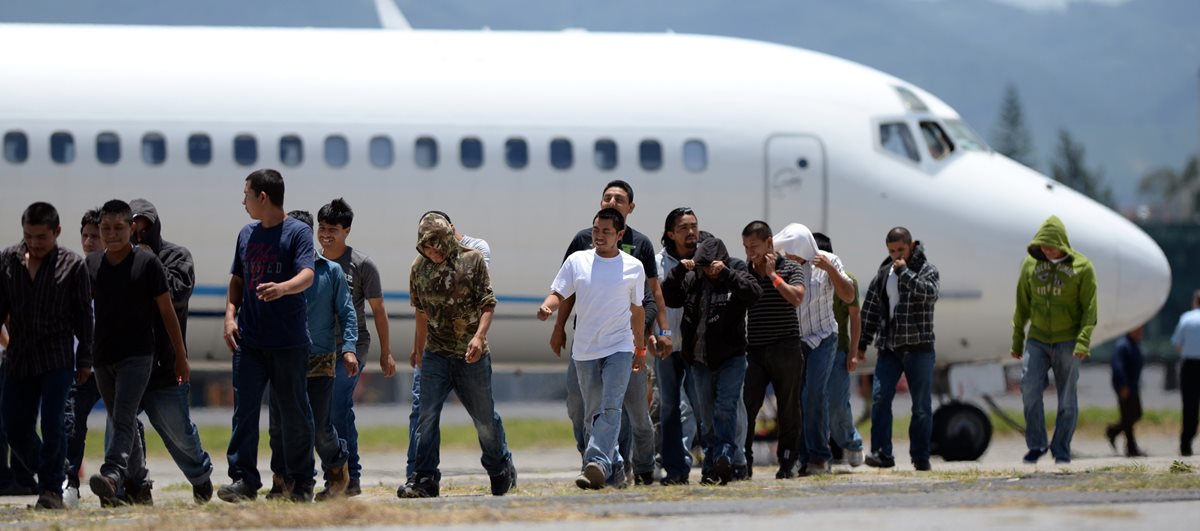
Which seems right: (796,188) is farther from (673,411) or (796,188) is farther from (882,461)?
(673,411)

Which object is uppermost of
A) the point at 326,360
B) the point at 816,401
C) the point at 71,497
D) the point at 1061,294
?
the point at 1061,294

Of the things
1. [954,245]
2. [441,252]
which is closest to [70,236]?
[441,252]

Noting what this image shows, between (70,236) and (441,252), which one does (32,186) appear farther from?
(441,252)

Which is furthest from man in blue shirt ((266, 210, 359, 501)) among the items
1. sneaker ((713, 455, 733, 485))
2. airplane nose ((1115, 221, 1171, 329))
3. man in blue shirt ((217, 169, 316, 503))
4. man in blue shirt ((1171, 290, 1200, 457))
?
man in blue shirt ((1171, 290, 1200, 457))

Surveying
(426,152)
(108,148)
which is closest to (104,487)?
(108,148)

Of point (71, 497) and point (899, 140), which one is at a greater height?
point (899, 140)

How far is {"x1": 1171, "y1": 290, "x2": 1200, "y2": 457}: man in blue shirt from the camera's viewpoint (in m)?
15.5

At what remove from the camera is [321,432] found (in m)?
9.59

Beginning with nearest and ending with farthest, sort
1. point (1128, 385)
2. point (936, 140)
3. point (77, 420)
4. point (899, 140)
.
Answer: point (77, 420) → point (899, 140) → point (936, 140) → point (1128, 385)

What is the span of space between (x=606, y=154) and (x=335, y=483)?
20.3ft

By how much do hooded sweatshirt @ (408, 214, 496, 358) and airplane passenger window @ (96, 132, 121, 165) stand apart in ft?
20.3

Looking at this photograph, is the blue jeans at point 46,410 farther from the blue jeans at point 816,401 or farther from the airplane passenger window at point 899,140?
the airplane passenger window at point 899,140

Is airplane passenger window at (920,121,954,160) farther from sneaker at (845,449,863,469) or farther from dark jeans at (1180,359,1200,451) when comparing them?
sneaker at (845,449,863,469)

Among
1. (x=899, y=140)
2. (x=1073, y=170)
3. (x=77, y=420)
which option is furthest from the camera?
(x=1073, y=170)
